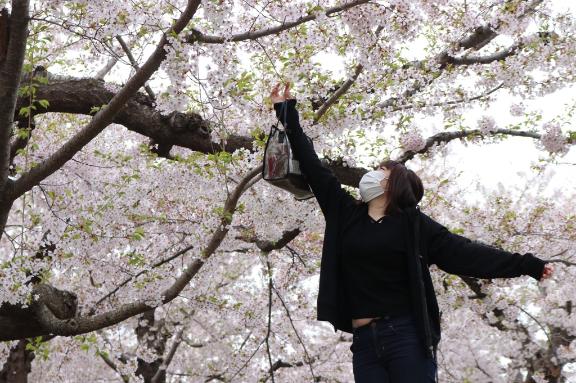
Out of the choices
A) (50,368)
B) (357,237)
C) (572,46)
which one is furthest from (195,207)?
(50,368)

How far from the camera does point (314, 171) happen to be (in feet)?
9.96

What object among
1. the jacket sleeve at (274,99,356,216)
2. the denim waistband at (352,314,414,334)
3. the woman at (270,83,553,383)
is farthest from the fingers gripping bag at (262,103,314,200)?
the denim waistband at (352,314,414,334)

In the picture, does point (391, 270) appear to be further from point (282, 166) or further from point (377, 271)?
point (282, 166)

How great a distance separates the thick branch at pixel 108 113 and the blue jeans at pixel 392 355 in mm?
1547

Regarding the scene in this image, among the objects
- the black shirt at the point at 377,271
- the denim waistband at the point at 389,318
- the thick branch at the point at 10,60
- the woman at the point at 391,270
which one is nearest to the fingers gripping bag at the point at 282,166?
the woman at the point at 391,270

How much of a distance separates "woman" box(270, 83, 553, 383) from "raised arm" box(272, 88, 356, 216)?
0.01 meters

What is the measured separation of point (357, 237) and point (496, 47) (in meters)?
3.39

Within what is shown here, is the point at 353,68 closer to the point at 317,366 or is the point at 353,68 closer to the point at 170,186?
the point at 170,186

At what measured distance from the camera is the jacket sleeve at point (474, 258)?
2730 millimetres

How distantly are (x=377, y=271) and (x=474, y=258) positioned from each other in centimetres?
40

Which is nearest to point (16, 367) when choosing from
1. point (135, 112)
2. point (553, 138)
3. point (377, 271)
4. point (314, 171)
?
point (135, 112)

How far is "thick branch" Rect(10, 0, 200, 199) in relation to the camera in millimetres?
3182

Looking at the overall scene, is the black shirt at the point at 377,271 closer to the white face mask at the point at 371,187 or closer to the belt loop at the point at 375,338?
the belt loop at the point at 375,338

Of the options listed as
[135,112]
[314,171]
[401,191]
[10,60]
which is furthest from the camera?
[135,112]
